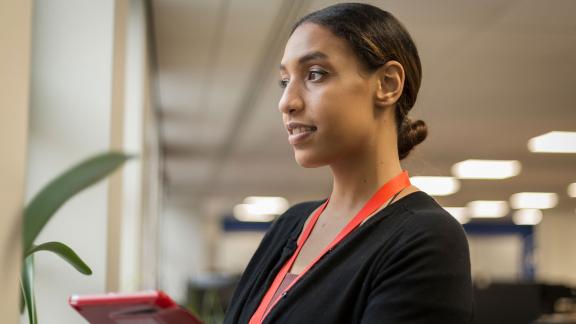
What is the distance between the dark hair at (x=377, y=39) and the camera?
0.99 m

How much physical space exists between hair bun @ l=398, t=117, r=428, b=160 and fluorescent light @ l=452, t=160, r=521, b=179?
331 inches

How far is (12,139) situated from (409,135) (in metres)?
0.70

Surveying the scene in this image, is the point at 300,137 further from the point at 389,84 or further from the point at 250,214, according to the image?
the point at 250,214

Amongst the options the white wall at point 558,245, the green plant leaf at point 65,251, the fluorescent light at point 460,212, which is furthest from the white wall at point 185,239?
the green plant leaf at point 65,251

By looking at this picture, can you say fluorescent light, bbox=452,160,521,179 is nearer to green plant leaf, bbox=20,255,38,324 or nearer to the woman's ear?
green plant leaf, bbox=20,255,38,324

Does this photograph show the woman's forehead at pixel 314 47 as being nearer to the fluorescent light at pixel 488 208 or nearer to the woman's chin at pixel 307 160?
the woman's chin at pixel 307 160

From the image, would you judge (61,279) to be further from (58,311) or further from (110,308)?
(110,308)

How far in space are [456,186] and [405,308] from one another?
11.6 m

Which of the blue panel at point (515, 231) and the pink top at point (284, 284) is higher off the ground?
the pink top at point (284, 284)

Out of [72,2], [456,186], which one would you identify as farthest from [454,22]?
[456,186]

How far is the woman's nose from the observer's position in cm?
99

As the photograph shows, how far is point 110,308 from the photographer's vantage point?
107 cm

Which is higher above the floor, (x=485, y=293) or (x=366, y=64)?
(x=366, y=64)

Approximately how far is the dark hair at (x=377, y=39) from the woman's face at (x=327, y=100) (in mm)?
14
